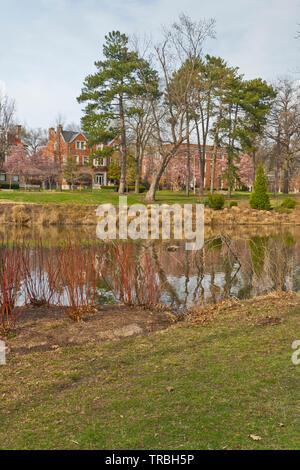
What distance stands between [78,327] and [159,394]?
2.53 metres

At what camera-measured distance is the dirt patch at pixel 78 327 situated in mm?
5270

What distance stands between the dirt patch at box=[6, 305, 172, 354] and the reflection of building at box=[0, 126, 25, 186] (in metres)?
37.5

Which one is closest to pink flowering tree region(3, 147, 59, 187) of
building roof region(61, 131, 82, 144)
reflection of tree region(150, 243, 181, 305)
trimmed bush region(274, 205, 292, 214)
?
building roof region(61, 131, 82, 144)

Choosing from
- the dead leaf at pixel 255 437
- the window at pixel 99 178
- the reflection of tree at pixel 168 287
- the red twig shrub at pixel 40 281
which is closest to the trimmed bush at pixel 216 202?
the reflection of tree at pixel 168 287

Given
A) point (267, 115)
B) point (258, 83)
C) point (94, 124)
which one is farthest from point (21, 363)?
point (267, 115)

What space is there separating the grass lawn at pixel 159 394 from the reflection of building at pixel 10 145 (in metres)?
39.7

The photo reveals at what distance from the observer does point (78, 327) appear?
5.91m

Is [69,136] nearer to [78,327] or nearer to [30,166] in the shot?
[30,166]

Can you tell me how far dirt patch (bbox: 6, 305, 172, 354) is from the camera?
527cm

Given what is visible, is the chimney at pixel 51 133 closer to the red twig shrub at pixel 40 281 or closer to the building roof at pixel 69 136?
the building roof at pixel 69 136

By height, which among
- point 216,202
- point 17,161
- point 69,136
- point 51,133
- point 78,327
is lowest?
point 78,327

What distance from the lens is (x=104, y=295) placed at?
29.3ft

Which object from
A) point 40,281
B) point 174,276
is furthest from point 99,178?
point 40,281

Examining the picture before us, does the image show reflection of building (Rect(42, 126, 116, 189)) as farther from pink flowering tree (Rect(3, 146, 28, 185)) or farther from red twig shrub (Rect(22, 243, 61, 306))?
red twig shrub (Rect(22, 243, 61, 306))
